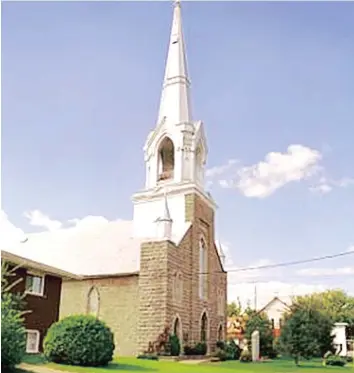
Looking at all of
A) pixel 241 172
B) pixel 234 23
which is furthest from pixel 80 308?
pixel 234 23

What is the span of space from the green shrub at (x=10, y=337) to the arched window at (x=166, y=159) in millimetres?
15806

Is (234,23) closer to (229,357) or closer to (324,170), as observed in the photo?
(324,170)

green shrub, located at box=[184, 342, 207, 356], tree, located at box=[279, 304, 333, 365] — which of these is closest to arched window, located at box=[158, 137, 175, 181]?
green shrub, located at box=[184, 342, 207, 356]

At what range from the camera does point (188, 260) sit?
2291cm

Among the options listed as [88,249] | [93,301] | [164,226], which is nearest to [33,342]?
[93,301]

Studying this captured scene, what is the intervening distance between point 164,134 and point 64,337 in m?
13.9

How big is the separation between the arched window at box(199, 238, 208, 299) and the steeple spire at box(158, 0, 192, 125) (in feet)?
18.4

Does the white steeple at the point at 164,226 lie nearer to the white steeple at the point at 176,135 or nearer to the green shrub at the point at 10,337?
the white steeple at the point at 176,135

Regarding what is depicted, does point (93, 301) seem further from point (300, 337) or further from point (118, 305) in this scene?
point (300, 337)

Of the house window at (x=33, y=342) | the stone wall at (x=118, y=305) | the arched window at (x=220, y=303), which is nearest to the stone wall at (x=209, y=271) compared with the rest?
the arched window at (x=220, y=303)

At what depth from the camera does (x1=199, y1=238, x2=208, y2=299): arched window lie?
79.0ft

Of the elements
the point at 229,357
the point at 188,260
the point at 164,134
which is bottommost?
the point at 229,357

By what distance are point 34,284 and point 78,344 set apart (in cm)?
386

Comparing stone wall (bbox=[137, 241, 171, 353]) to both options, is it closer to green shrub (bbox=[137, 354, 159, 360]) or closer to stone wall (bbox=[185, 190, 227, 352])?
green shrub (bbox=[137, 354, 159, 360])
